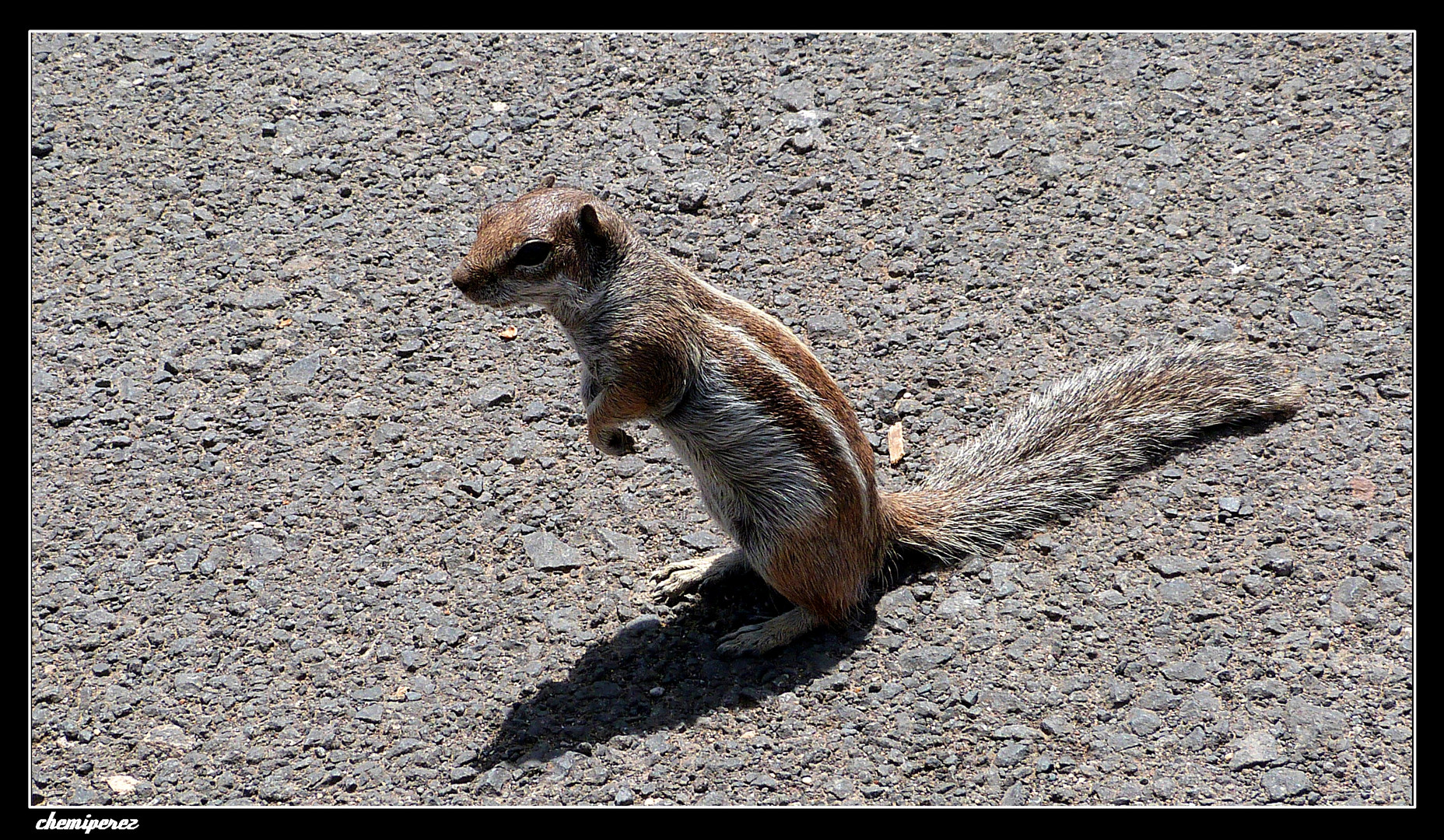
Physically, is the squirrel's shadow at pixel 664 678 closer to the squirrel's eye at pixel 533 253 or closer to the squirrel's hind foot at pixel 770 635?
the squirrel's hind foot at pixel 770 635

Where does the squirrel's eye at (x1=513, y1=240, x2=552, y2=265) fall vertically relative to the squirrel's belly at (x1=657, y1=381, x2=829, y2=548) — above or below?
above

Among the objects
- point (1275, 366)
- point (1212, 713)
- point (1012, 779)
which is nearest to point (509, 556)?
point (1012, 779)

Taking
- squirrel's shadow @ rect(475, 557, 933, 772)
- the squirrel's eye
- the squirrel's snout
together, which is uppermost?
the squirrel's eye

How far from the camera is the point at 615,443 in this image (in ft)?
12.8

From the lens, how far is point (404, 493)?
14.7 ft

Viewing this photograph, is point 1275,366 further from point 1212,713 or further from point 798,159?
point 798,159

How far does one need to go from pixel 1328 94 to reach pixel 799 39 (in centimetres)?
240

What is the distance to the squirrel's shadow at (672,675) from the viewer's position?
367 cm

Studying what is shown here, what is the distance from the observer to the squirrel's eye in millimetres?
3492

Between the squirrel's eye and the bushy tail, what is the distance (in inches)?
51.1

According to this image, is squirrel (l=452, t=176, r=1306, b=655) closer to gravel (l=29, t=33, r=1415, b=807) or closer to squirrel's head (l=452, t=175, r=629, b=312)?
squirrel's head (l=452, t=175, r=629, b=312)

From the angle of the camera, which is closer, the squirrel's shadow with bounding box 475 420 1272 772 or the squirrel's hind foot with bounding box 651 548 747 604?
the squirrel's shadow with bounding box 475 420 1272 772

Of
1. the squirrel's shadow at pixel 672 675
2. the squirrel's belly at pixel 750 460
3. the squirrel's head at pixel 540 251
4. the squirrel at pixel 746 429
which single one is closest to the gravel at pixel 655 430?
the squirrel's shadow at pixel 672 675

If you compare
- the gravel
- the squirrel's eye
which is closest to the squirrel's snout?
the squirrel's eye
